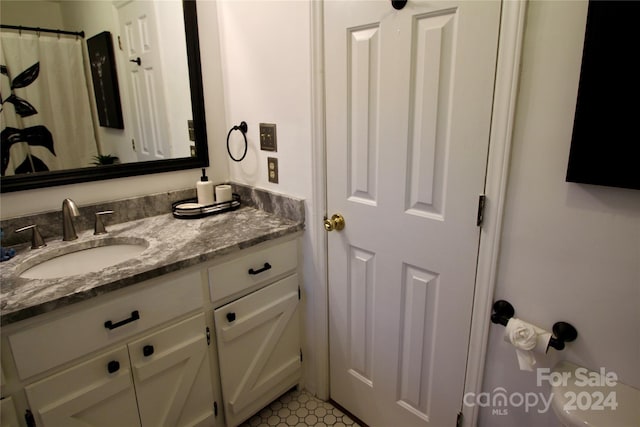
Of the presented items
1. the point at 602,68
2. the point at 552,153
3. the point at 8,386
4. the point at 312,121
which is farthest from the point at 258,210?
the point at 602,68

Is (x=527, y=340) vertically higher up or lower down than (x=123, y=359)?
higher up

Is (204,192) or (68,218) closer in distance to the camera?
(68,218)

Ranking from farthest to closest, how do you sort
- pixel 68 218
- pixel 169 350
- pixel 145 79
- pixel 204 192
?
pixel 204 192 → pixel 145 79 → pixel 68 218 → pixel 169 350

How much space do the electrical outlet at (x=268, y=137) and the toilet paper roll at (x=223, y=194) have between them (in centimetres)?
29

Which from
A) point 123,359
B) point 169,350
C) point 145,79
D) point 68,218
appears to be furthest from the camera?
point 145,79

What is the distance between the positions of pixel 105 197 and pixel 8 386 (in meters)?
0.80

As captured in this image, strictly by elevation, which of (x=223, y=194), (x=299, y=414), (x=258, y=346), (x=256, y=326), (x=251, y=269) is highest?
(x=223, y=194)

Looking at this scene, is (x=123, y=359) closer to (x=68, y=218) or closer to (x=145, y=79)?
(x=68, y=218)

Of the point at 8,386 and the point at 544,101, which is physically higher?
the point at 544,101

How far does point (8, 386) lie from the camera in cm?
97

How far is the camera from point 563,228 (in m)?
0.95

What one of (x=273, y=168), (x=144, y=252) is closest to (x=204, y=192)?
(x=273, y=168)

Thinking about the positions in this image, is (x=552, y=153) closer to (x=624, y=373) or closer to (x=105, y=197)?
(x=624, y=373)

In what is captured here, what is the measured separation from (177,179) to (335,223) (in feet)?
2.73
